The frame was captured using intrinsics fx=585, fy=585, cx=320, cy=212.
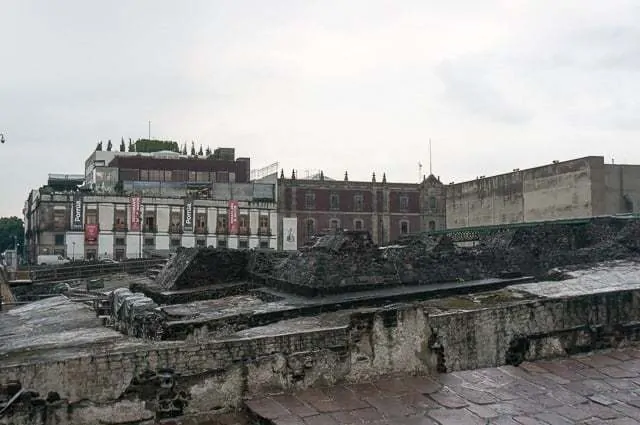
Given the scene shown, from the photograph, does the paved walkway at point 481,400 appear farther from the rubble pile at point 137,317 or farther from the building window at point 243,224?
the building window at point 243,224

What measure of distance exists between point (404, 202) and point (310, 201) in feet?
29.8

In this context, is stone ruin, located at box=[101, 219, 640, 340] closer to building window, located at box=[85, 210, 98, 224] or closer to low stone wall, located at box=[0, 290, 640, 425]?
low stone wall, located at box=[0, 290, 640, 425]

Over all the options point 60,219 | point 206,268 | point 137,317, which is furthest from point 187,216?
point 137,317

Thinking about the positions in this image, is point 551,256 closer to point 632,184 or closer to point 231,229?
point 632,184

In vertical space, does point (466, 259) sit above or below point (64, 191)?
below

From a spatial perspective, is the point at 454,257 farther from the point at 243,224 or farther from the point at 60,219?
the point at 60,219

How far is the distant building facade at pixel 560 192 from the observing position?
28969mm

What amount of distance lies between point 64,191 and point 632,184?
3576 centimetres

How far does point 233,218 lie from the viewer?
1738 inches

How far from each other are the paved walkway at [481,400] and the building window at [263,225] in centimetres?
3754

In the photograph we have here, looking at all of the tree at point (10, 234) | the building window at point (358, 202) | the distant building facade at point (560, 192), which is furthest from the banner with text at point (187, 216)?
the tree at point (10, 234)

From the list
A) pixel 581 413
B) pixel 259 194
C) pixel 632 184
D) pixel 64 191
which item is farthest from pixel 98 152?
pixel 581 413

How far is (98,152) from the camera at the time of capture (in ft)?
171

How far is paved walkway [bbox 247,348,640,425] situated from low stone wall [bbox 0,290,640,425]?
276 mm
